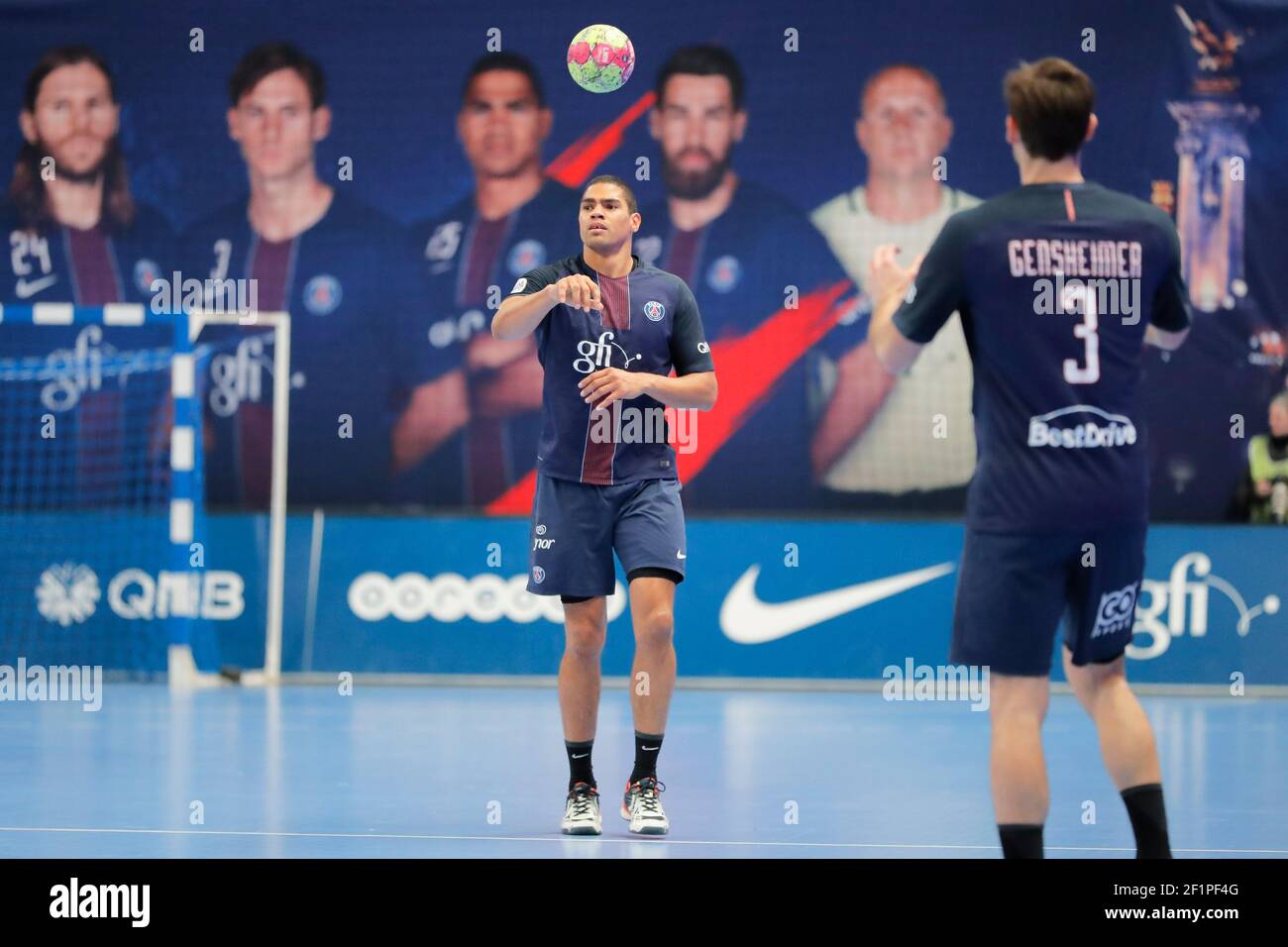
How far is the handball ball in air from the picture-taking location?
8.09 metres

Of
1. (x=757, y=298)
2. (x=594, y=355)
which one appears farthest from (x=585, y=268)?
(x=757, y=298)

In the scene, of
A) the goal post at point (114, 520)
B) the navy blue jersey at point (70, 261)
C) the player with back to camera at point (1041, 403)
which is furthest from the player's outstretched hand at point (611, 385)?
the navy blue jersey at point (70, 261)

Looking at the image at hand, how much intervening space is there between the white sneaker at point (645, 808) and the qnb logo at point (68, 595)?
6244 millimetres

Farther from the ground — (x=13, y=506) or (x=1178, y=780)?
(x=13, y=506)

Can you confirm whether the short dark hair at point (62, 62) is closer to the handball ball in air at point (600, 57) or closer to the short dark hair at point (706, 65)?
the short dark hair at point (706, 65)

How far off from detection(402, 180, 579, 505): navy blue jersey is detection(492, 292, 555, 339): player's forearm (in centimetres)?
710

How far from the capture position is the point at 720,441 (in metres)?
13.0

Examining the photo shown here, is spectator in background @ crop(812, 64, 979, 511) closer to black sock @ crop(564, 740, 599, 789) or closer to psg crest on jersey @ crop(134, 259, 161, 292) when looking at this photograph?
psg crest on jersey @ crop(134, 259, 161, 292)

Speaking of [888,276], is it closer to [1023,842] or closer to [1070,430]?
[1070,430]

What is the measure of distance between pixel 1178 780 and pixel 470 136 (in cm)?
789

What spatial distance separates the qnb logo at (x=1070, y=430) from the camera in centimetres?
425
